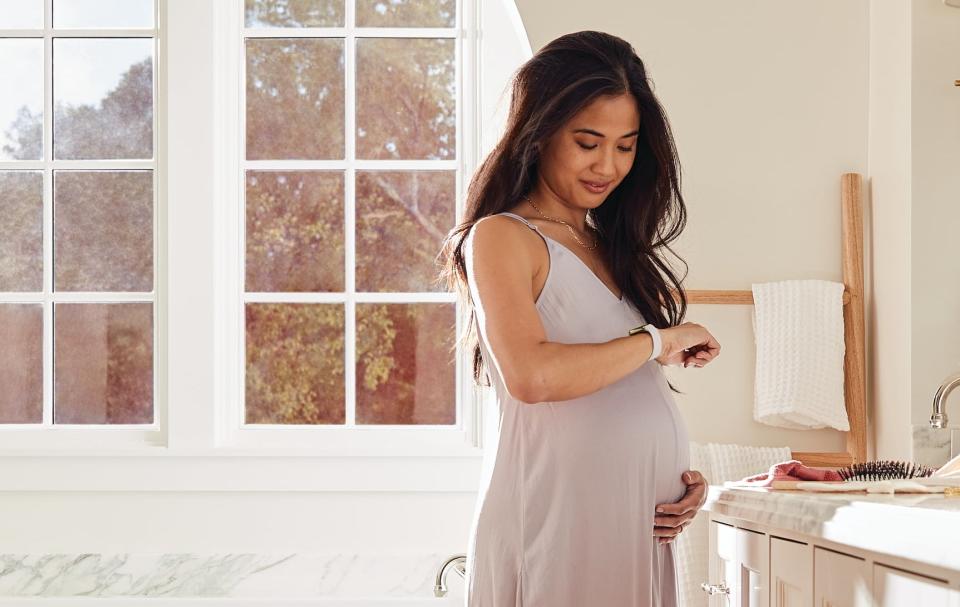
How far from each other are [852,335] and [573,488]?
4.11 feet

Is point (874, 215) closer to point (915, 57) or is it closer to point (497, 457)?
point (915, 57)

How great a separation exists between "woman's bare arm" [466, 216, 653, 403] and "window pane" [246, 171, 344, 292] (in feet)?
5.05

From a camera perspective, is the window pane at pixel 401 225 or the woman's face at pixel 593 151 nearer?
the woman's face at pixel 593 151

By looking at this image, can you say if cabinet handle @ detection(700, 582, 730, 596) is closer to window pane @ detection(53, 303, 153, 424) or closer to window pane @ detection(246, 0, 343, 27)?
window pane @ detection(53, 303, 153, 424)

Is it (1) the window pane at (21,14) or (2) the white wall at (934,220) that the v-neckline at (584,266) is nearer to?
(2) the white wall at (934,220)

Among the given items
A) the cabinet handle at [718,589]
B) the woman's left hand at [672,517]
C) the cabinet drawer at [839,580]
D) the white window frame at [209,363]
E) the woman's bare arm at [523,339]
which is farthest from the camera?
the white window frame at [209,363]

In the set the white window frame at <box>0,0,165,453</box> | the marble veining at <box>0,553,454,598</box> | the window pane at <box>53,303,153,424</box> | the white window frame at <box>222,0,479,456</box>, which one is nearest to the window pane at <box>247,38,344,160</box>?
the white window frame at <box>222,0,479,456</box>

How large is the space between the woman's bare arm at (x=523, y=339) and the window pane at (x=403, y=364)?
4.86 feet

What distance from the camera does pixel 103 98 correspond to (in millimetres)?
2828

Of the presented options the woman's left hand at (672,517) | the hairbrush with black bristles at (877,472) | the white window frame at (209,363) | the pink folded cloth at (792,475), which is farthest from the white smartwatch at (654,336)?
the white window frame at (209,363)

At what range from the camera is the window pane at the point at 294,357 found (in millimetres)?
2805

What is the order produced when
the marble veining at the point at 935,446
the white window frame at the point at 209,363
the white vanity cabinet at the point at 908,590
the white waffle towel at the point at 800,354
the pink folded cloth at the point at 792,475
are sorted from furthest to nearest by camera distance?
the white window frame at the point at 209,363 → the white waffle towel at the point at 800,354 → the marble veining at the point at 935,446 → the pink folded cloth at the point at 792,475 → the white vanity cabinet at the point at 908,590

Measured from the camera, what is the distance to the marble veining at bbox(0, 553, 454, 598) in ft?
8.75

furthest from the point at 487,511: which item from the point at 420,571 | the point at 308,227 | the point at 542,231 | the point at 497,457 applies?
the point at 308,227
